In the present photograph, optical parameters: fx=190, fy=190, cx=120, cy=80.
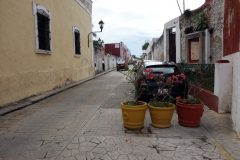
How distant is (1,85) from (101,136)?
160 inches

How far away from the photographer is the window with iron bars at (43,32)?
859 cm

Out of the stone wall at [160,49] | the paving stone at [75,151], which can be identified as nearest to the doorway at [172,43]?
the stone wall at [160,49]

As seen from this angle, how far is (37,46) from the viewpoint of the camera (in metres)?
8.09

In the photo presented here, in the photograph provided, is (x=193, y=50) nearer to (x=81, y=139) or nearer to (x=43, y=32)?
(x=43, y=32)

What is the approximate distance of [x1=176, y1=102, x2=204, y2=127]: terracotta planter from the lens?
4.32 m

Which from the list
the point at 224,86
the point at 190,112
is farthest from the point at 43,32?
the point at 224,86

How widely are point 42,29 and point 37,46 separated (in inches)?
40.0

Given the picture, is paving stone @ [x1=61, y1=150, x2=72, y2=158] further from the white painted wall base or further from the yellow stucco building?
the white painted wall base

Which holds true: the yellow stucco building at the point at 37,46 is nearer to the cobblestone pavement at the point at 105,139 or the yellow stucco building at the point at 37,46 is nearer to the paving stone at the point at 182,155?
the cobblestone pavement at the point at 105,139

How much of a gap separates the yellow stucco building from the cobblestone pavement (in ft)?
5.67

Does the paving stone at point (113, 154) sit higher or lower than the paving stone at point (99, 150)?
lower

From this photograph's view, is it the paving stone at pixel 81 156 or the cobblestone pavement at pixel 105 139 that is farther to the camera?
the cobblestone pavement at pixel 105 139

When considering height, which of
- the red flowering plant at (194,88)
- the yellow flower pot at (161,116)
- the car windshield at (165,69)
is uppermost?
the car windshield at (165,69)

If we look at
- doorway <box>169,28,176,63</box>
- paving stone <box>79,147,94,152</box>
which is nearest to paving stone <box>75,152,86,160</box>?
paving stone <box>79,147,94,152</box>
